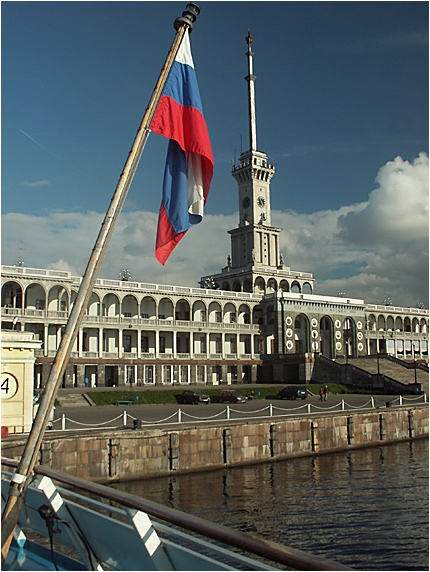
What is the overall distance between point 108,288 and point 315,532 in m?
52.9

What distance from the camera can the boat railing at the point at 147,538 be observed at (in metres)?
3.92

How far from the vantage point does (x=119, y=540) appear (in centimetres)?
547

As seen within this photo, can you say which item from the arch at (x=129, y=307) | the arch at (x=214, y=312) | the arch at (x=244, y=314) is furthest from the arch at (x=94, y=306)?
the arch at (x=244, y=314)

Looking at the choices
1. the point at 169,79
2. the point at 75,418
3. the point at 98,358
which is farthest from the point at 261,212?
the point at 169,79

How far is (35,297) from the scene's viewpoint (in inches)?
2480

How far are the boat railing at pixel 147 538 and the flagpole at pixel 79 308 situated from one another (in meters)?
0.57

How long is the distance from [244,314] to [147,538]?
79134 millimetres

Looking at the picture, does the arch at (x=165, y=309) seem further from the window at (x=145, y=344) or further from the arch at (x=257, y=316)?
the arch at (x=257, y=316)

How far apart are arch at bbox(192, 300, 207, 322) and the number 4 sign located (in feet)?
180

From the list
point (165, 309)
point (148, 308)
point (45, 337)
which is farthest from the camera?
point (165, 309)

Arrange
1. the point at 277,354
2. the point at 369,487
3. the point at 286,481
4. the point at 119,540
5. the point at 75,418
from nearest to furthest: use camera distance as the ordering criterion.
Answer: the point at 119,540 < the point at 369,487 < the point at 286,481 < the point at 75,418 < the point at 277,354

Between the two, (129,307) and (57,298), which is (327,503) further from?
(129,307)

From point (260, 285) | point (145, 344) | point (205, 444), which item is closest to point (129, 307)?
point (145, 344)

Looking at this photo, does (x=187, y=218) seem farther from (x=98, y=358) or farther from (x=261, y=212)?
(x=261, y=212)
